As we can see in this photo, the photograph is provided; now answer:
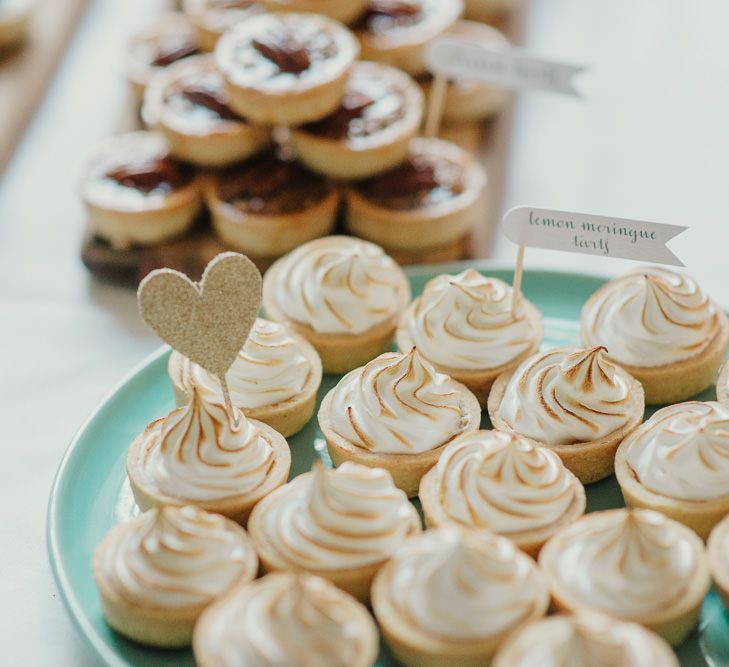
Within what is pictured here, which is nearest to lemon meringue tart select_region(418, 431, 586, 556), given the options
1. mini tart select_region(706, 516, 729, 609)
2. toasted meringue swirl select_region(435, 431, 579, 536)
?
toasted meringue swirl select_region(435, 431, 579, 536)

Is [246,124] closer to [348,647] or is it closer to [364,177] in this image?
[364,177]

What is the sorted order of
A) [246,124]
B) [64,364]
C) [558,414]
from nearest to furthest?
[558,414] → [64,364] → [246,124]

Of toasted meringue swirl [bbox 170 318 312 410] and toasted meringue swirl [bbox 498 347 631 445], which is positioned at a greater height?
toasted meringue swirl [bbox 498 347 631 445]

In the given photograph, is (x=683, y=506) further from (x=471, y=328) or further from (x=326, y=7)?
(x=326, y=7)

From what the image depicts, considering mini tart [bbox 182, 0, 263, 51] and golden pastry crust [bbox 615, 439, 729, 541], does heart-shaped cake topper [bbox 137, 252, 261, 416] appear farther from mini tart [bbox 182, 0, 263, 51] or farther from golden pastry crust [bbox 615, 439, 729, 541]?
mini tart [bbox 182, 0, 263, 51]

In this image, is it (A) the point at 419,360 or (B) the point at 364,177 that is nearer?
(A) the point at 419,360

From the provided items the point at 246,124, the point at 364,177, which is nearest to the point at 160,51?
the point at 246,124

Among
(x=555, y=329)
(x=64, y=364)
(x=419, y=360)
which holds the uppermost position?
(x=419, y=360)
